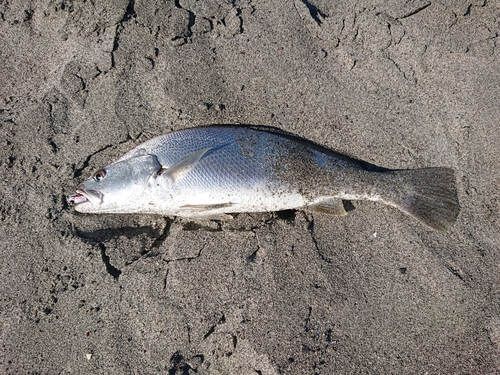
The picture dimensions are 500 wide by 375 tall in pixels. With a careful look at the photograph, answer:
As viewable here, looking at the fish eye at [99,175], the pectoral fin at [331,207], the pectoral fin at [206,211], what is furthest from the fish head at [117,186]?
the pectoral fin at [331,207]

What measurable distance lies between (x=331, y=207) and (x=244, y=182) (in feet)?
2.72

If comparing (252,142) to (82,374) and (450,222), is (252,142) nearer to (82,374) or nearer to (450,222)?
(450,222)

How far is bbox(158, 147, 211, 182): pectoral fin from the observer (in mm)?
2928

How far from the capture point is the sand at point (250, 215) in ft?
9.02

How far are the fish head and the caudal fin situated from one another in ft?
7.27

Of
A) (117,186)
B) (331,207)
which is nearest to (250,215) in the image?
(331,207)

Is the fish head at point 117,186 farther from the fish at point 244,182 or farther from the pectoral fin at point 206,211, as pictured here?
the pectoral fin at point 206,211

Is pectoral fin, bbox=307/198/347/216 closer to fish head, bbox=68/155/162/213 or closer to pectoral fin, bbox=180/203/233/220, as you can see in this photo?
pectoral fin, bbox=180/203/233/220

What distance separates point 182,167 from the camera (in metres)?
2.93

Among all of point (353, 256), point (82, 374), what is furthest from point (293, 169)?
point (82, 374)

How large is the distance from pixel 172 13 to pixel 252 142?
1642 mm

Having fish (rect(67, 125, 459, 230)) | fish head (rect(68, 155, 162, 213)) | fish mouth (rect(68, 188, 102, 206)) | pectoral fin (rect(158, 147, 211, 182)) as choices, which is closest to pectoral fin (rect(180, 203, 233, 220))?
fish (rect(67, 125, 459, 230))

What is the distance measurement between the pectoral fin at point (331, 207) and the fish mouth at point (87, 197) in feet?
6.46

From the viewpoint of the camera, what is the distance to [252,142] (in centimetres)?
304
